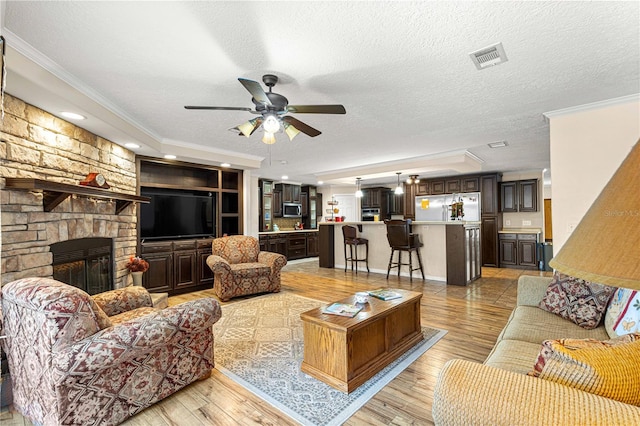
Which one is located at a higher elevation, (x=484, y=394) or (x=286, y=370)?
(x=484, y=394)

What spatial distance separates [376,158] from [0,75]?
513 cm

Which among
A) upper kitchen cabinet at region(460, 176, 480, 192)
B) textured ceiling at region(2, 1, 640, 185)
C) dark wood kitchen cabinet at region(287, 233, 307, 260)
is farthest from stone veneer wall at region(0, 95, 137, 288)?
upper kitchen cabinet at region(460, 176, 480, 192)

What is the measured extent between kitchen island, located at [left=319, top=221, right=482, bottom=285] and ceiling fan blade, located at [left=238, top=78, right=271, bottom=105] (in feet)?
14.1

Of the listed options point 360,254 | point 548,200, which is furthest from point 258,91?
point 548,200

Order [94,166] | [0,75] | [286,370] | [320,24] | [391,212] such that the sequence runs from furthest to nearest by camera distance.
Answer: [391,212]
[94,166]
[286,370]
[320,24]
[0,75]

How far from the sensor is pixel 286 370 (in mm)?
2396

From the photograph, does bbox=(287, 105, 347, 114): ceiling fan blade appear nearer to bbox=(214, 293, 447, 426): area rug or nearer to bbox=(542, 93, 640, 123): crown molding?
bbox=(214, 293, 447, 426): area rug

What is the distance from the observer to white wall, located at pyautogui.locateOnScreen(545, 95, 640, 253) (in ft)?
9.48

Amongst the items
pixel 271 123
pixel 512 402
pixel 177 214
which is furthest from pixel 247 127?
pixel 177 214

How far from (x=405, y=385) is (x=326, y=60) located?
2.44 meters

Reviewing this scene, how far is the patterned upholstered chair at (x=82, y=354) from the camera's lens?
1.56m

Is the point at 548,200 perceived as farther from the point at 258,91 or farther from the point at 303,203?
the point at 258,91

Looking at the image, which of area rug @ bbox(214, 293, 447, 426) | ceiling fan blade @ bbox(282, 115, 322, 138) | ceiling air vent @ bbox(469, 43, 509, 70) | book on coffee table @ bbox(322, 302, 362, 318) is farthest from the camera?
ceiling fan blade @ bbox(282, 115, 322, 138)

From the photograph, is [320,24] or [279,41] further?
[279,41]
